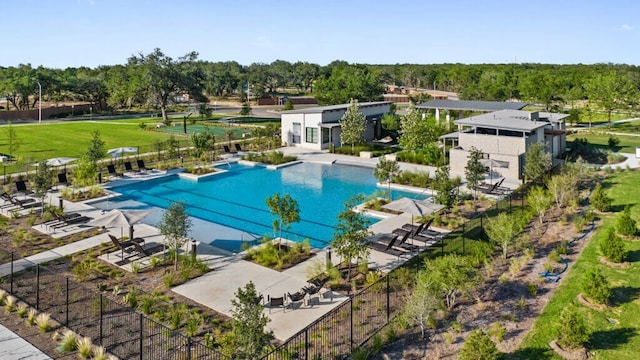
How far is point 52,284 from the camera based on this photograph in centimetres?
1560

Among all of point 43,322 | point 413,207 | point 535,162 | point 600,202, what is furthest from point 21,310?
point 535,162

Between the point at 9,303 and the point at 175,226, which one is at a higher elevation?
the point at 175,226

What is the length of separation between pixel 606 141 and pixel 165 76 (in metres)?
48.6

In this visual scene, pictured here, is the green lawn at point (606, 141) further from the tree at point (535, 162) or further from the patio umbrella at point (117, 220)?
the patio umbrella at point (117, 220)

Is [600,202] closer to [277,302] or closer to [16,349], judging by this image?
[277,302]

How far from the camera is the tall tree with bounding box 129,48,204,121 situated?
5981cm

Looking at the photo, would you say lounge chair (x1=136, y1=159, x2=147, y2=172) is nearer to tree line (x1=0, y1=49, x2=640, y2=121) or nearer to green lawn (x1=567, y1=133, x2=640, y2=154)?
tree line (x1=0, y1=49, x2=640, y2=121)

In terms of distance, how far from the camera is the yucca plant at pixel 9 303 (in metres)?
13.9

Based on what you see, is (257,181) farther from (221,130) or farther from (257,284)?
(221,130)

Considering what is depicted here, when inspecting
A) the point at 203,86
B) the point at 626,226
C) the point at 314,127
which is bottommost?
the point at 626,226

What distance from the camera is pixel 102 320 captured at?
517 inches

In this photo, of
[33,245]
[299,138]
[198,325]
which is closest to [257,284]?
[198,325]

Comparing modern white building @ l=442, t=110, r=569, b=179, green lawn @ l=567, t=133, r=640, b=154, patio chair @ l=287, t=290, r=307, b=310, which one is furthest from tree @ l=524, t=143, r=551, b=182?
patio chair @ l=287, t=290, r=307, b=310

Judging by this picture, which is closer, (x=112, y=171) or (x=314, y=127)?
(x=112, y=171)
